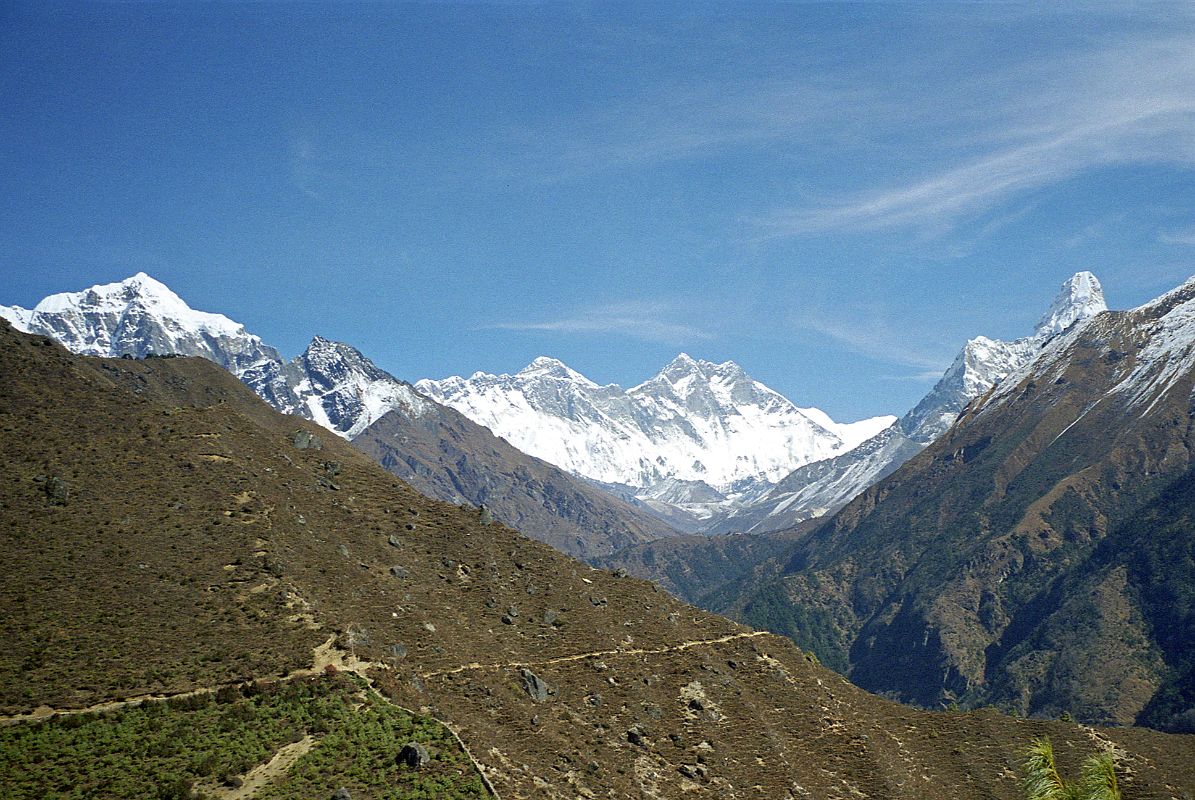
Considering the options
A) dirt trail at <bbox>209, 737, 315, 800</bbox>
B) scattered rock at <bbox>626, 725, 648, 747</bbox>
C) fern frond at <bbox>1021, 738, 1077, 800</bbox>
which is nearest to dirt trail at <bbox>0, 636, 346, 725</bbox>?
dirt trail at <bbox>209, 737, 315, 800</bbox>

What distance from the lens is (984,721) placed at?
456ft

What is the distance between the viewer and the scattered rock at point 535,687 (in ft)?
352

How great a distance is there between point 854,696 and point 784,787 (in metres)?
36.1

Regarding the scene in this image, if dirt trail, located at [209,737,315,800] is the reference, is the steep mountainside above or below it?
above

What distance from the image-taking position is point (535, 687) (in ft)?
356

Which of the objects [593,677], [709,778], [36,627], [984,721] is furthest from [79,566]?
[984,721]

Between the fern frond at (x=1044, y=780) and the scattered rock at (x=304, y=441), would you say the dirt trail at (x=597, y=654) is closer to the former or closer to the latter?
the scattered rock at (x=304, y=441)

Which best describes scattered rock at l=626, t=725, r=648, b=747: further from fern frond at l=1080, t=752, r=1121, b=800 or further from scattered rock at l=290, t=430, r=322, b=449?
scattered rock at l=290, t=430, r=322, b=449

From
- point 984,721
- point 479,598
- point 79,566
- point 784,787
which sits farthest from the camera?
point 984,721

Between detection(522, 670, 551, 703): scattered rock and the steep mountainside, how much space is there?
217 millimetres

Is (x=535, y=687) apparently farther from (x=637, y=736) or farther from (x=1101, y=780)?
(x=1101, y=780)

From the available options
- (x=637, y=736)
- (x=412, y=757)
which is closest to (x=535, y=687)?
(x=637, y=736)

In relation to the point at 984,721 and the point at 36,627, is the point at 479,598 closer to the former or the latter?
the point at 36,627

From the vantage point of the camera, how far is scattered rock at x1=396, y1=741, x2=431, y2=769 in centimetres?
7981
